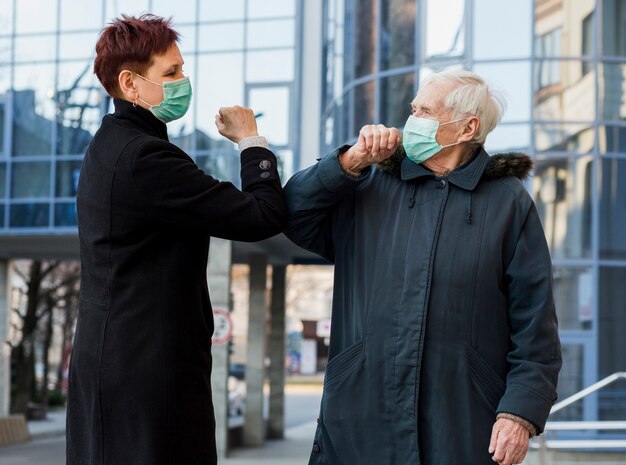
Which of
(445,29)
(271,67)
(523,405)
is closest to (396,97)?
(445,29)

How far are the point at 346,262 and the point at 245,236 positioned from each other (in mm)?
450

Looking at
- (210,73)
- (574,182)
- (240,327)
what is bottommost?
(240,327)

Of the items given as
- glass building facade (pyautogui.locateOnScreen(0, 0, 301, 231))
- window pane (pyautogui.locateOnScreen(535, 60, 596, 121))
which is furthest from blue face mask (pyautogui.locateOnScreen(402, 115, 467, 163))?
glass building facade (pyautogui.locateOnScreen(0, 0, 301, 231))

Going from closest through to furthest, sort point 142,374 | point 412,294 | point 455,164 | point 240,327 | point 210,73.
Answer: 1. point 142,374
2. point 412,294
3. point 455,164
4. point 210,73
5. point 240,327

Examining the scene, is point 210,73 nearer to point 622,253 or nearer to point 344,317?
point 622,253

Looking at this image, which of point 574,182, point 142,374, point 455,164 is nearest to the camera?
point 142,374

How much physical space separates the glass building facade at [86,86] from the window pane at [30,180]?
0.08 feet

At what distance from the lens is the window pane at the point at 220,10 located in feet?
85.6

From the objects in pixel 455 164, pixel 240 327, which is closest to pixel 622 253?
pixel 455 164

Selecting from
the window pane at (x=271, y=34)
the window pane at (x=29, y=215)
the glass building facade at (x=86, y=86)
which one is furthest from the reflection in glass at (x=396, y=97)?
the window pane at (x=29, y=215)

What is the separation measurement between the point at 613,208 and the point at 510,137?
2.24 meters

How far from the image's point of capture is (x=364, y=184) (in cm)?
376

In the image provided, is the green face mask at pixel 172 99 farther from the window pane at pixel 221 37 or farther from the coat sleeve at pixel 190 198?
the window pane at pixel 221 37

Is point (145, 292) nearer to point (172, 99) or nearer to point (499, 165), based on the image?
point (172, 99)
